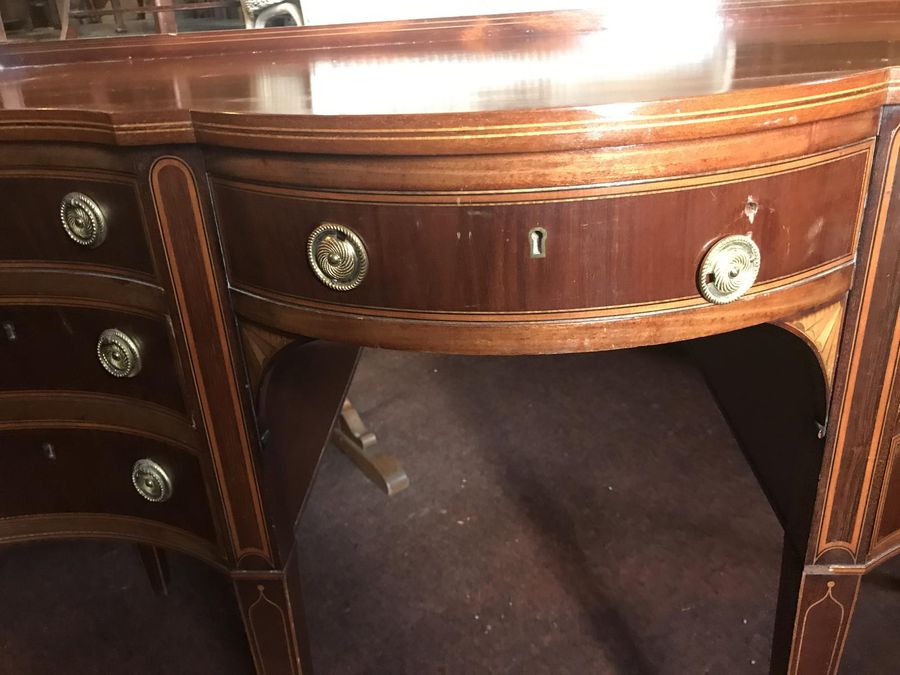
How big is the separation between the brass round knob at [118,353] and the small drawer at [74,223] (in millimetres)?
74

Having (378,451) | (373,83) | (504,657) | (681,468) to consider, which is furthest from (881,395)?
(378,451)

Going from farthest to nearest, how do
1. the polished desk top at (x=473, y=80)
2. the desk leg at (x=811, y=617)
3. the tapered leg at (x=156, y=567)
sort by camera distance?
1. the tapered leg at (x=156, y=567)
2. the desk leg at (x=811, y=617)
3. the polished desk top at (x=473, y=80)

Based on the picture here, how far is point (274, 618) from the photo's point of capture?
88 centimetres

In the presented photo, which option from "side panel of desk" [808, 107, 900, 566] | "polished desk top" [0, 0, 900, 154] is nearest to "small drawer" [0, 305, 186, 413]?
"polished desk top" [0, 0, 900, 154]

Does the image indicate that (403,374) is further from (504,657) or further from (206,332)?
(206,332)

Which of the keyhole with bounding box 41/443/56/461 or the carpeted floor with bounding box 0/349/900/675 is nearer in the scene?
the keyhole with bounding box 41/443/56/461

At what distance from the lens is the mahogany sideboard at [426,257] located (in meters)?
0.57

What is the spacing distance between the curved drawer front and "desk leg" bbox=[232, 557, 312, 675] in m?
0.38

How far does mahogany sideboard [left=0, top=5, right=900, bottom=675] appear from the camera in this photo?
570 mm

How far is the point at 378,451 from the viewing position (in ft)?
5.17

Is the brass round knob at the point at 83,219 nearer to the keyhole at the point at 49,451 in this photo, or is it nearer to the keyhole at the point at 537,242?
the keyhole at the point at 49,451

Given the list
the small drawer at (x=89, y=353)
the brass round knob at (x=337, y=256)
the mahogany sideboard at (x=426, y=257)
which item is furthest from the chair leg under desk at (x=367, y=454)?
the brass round knob at (x=337, y=256)

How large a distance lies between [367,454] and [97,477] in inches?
27.1

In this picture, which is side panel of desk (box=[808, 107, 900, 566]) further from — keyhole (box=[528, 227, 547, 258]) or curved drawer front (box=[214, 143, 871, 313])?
keyhole (box=[528, 227, 547, 258])
